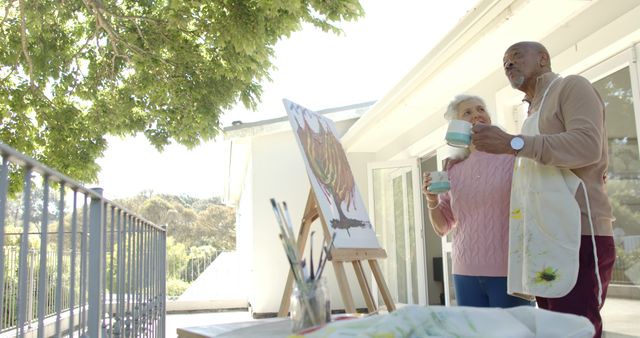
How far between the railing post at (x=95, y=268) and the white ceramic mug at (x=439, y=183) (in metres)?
1.25

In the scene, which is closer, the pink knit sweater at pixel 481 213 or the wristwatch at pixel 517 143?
the wristwatch at pixel 517 143

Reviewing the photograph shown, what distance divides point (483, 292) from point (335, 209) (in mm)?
1274

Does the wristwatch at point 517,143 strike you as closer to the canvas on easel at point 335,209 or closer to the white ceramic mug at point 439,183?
the white ceramic mug at point 439,183

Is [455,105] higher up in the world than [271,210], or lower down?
higher up

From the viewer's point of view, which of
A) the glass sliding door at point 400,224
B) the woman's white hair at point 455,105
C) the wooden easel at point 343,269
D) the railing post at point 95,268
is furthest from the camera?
the glass sliding door at point 400,224

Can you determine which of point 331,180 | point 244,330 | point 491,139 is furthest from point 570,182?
point 331,180

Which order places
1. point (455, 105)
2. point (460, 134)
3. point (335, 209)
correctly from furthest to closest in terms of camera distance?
point (335, 209) → point (455, 105) → point (460, 134)

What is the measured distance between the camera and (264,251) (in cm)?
802

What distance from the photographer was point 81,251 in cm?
183

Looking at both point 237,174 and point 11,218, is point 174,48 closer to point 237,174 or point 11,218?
point 11,218

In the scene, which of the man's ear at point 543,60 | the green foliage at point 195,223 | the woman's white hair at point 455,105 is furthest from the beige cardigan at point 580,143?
the green foliage at point 195,223

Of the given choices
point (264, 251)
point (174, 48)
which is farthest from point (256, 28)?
point (264, 251)

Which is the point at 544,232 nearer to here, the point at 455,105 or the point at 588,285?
the point at 588,285

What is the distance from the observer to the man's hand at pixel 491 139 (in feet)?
5.05
